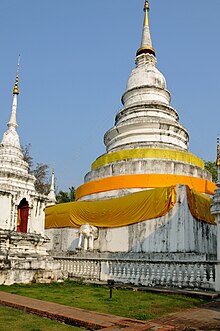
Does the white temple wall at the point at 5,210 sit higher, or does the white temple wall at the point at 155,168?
the white temple wall at the point at 155,168

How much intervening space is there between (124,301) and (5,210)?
6989 mm

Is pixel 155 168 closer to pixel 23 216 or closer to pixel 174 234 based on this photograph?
pixel 174 234

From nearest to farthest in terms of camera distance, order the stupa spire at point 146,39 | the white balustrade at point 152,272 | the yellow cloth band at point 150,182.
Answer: the white balustrade at point 152,272 → the yellow cloth band at point 150,182 → the stupa spire at point 146,39

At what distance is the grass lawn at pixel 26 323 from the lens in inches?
201

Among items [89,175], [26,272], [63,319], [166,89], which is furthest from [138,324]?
[166,89]

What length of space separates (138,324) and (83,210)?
14.0 m

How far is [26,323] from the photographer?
5430mm

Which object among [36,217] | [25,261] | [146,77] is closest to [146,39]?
[146,77]

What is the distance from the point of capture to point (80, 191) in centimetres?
2189

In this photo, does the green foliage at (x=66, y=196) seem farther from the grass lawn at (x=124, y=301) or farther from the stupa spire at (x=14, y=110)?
the grass lawn at (x=124, y=301)

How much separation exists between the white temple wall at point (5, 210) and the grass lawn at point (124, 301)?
3.55 meters

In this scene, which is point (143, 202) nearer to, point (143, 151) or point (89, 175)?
point (143, 151)

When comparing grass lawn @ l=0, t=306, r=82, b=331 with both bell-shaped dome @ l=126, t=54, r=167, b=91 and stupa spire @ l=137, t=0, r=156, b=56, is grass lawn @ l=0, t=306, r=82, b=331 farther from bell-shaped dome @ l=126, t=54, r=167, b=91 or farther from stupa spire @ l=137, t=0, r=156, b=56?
stupa spire @ l=137, t=0, r=156, b=56

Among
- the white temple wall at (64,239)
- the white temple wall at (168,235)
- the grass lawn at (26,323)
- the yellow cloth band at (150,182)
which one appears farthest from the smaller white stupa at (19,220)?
the yellow cloth band at (150,182)
